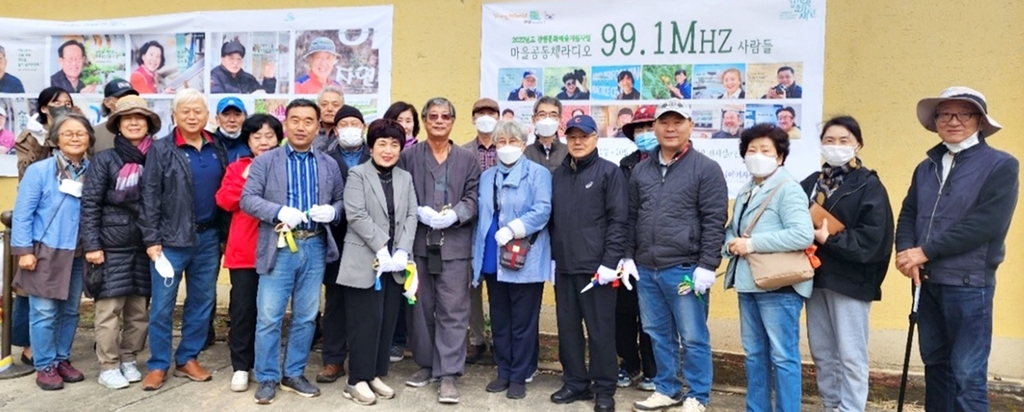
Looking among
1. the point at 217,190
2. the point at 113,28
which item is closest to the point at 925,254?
the point at 217,190

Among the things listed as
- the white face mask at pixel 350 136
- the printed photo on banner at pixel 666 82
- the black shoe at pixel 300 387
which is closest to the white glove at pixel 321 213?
the white face mask at pixel 350 136

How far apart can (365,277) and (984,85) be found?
438cm

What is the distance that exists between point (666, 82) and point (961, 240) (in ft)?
8.44

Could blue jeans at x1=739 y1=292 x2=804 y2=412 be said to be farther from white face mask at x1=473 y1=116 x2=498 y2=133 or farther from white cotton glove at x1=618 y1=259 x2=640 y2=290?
white face mask at x1=473 y1=116 x2=498 y2=133

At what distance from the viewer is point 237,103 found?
16.0 feet

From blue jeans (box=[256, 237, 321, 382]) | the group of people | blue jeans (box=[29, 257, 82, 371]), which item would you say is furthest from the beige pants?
blue jeans (box=[256, 237, 321, 382])

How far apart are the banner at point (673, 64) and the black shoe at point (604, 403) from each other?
6.72ft

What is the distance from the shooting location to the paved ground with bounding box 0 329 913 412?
14.3 feet

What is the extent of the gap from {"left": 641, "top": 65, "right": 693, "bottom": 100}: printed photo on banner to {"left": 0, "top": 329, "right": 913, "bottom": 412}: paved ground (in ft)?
7.45

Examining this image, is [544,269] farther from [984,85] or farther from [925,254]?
[984,85]

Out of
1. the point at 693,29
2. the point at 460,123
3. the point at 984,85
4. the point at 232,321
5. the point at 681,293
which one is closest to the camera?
the point at 681,293

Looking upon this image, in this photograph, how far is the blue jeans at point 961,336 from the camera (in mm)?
3605

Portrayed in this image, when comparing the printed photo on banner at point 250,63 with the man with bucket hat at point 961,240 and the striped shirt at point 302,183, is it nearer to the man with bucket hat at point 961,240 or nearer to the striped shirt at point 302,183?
the striped shirt at point 302,183

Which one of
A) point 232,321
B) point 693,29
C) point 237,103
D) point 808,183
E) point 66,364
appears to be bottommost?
point 66,364
